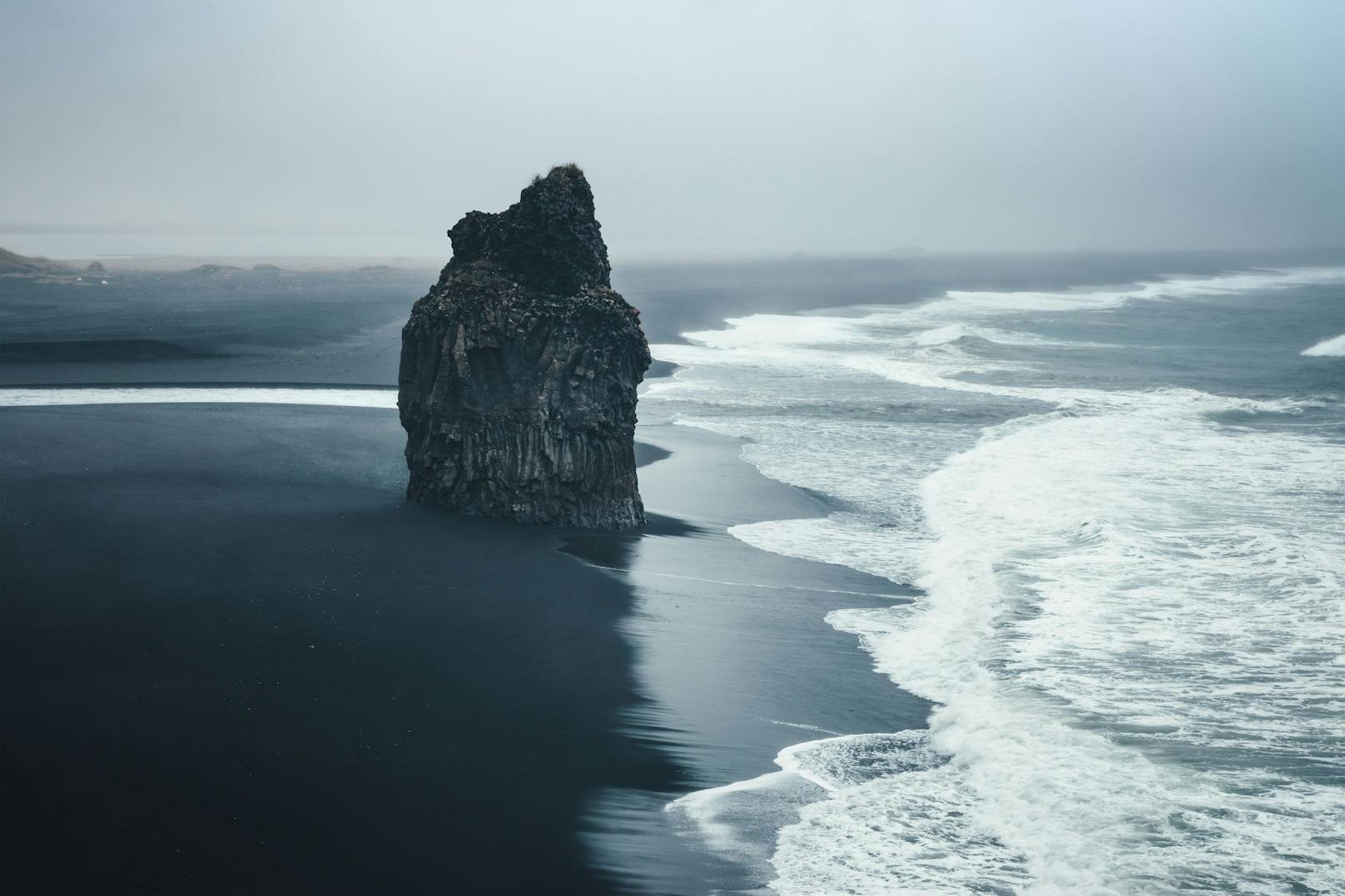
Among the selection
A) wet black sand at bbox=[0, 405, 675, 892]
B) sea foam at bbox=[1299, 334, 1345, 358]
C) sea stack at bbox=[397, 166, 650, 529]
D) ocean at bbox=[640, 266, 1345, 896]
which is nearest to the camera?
wet black sand at bbox=[0, 405, 675, 892]

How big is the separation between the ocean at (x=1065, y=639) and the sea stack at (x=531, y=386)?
2.48 metres

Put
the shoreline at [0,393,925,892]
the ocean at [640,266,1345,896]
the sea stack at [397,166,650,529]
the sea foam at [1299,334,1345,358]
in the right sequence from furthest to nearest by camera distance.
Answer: the sea foam at [1299,334,1345,358]
the sea stack at [397,166,650,529]
the ocean at [640,266,1345,896]
the shoreline at [0,393,925,892]

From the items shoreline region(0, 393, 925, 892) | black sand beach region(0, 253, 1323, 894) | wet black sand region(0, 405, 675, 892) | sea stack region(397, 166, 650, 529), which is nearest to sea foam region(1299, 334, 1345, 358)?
black sand beach region(0, 253, 1323, 894)

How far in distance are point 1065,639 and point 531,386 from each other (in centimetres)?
756

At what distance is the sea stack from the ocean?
248 centimetres

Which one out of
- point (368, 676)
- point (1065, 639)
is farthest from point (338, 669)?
point (1065, 639)

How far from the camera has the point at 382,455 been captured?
19375 mm

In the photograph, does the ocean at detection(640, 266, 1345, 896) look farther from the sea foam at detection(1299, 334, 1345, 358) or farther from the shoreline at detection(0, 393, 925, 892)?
the sea foam at detection(1299, 334, 1345, 358)

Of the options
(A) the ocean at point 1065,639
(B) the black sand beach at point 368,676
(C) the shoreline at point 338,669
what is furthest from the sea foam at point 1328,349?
(C) the shoreline at point 338,669

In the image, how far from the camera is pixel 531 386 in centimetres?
1581

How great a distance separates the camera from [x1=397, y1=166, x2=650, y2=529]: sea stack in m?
15.7

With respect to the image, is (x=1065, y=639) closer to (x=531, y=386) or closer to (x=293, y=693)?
(x=531, y=386)

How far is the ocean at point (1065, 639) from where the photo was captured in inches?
318

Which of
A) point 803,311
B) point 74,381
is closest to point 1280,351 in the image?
point 803,311
